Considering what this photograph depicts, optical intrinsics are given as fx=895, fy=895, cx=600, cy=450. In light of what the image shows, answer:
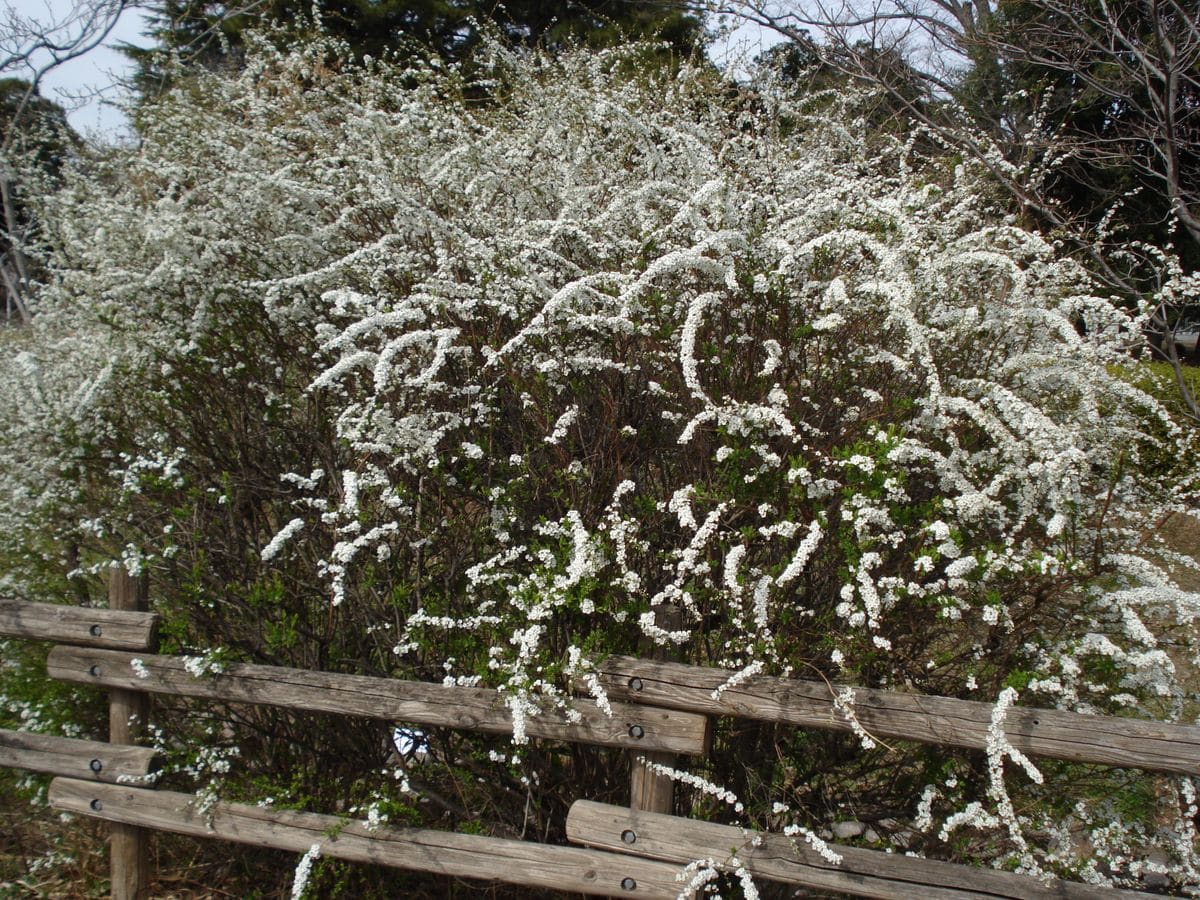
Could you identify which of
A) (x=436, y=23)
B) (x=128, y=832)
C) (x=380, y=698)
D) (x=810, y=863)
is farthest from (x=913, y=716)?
(x=436, y=23)

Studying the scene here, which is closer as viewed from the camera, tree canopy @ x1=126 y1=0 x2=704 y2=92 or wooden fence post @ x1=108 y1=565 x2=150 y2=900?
wooden fence post @ x1=108 y1=565 x2=150 y2=900

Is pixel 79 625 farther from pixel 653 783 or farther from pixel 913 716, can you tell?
pixel 913 716

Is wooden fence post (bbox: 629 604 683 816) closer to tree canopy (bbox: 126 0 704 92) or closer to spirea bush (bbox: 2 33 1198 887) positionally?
spirea bush (bbox: 2 33 1198 887)

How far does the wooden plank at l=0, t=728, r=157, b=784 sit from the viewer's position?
138 inches

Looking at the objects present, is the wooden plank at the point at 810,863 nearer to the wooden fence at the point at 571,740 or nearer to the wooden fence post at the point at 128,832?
the wooden fence at the point at 571,740

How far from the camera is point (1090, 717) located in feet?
8.79

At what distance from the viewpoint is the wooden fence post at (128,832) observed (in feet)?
11.7

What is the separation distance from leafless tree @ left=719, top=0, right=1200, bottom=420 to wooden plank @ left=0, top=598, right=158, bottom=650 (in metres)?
4.18

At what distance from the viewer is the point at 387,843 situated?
325 cm

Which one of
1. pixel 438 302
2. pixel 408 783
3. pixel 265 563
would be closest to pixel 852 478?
pixel 438 302

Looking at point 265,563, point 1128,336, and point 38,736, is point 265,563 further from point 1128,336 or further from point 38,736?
point 1128,336

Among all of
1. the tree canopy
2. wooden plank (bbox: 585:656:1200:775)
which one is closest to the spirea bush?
wooden plank (bbox: 585:656:1200:775)

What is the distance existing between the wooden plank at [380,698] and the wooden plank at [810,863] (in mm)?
286

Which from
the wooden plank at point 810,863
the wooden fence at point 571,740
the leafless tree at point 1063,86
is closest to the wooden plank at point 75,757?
the wooden fence at point 571,740
